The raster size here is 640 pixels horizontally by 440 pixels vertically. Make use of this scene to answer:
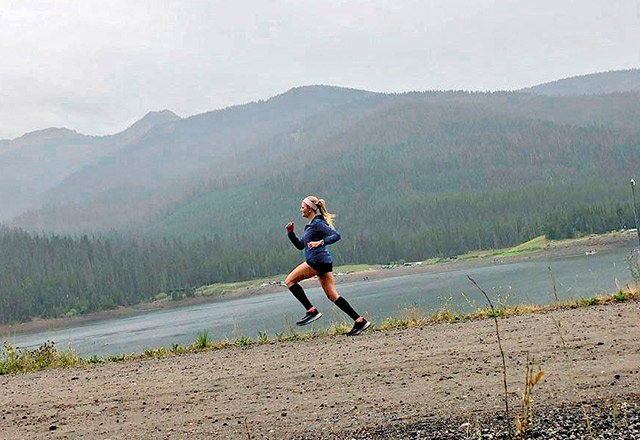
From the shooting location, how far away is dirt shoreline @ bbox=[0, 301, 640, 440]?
590 centimetres

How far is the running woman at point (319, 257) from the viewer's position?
1064 centimetres

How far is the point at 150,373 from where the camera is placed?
30.1ft

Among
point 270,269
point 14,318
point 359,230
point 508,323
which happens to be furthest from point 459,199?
point 508,323

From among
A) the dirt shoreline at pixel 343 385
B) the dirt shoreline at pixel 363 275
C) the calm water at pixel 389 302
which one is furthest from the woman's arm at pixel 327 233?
the dirt shoreline at pixel 363 275

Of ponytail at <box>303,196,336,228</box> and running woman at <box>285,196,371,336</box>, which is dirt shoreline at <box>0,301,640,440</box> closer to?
running woman at <box>285,196,371,336</box>

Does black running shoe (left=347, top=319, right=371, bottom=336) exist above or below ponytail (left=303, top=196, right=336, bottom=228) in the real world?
below

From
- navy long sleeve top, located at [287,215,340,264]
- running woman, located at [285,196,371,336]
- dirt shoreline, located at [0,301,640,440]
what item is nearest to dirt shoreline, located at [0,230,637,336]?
running woman, located at [285,196,371,336]

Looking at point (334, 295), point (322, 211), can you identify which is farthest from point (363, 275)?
point (334, 295)

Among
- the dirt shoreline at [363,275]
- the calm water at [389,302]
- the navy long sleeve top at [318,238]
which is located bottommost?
the dirt shoreline at [363,275]

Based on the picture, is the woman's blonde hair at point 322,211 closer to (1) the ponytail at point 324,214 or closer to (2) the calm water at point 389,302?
(1) the ponytail at point 324,214

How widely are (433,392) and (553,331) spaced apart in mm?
2662

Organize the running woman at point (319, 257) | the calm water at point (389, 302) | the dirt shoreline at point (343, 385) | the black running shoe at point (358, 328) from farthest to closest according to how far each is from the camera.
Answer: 1. the calm water at point (389, 302)
2. the running woman at point (319, 257)
3. the black running shoe at point (358, 328)
4. the dirt shoreline at point (343, 385)

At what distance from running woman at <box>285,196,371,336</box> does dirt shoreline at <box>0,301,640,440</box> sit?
2.84 feet

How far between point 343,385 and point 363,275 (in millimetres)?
101809
